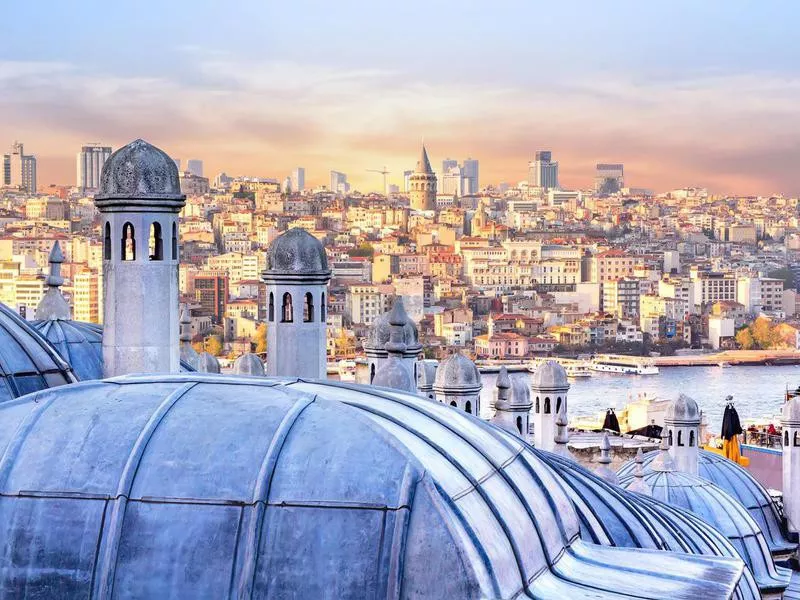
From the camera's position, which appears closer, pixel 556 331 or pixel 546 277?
pixel 556 331

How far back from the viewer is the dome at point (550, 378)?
5.72 metres

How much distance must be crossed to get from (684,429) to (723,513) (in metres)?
1.03

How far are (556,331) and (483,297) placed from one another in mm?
4477

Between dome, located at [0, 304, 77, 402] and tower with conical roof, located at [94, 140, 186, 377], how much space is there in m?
0.18

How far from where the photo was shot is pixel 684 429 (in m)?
5.90

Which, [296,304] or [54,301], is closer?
[296,304]

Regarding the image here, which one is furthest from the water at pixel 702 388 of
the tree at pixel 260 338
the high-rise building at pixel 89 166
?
the high-rise building at pixel 89 166

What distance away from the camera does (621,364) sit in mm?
33469

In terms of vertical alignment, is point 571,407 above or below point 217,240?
below

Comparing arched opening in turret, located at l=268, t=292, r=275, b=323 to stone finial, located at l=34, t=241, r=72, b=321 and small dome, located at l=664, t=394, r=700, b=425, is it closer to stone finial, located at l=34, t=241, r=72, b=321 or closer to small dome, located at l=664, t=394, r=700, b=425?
stone finial, located at l=34, t=241, r=72, b=321

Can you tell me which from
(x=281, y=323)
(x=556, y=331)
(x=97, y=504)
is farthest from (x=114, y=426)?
(x=556, y=331)

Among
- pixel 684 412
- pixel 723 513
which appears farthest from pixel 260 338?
pixel 723 513

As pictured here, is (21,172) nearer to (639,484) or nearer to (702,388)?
(702,388)

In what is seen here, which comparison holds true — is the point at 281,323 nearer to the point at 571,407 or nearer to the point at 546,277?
the point at 571,407
